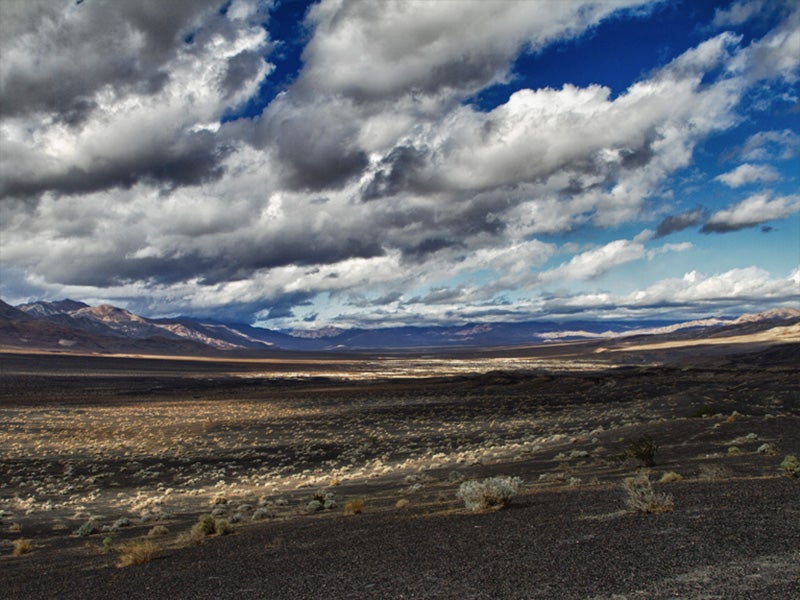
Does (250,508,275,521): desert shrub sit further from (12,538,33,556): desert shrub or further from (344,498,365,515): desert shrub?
(12,538,33,556): desert shrub

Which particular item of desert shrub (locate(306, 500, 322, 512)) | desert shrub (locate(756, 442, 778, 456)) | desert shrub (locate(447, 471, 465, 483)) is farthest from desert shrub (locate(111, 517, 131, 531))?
desert shrub (locate(756, 442, 778, 456))

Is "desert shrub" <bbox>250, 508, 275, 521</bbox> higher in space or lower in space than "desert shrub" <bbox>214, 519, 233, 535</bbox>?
lower

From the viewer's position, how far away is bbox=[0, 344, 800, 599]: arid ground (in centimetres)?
791

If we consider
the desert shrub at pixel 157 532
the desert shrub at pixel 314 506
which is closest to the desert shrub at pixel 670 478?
the desert shrub at pixel 314 506

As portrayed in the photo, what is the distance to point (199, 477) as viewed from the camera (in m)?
26.7

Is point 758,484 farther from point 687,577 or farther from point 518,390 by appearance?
point 518,390

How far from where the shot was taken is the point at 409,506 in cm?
1423

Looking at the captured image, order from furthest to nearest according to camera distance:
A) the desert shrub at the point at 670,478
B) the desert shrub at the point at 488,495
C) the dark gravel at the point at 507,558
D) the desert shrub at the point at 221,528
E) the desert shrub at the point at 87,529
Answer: the desert shrub at the point at 87,529 → the desert shrub at the point at 670,478 → the desert shrub at the point at 221,528 → the desert shrub at the point at 488,495 → the dark gravel at the point at 507,558

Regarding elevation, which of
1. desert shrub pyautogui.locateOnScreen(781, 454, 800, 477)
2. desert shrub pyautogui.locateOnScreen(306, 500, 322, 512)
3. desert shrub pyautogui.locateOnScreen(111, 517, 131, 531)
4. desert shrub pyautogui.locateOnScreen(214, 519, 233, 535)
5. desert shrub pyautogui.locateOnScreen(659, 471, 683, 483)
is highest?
desert shrub pyautogui.locateOnScreen(781, 454, 800, 477)

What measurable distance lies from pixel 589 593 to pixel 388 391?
73.5 metres

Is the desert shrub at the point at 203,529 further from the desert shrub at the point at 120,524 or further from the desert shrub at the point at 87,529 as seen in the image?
the desert shrub at the point at 87,529

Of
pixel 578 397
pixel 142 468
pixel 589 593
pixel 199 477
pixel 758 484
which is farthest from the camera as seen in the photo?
pixel 578 397

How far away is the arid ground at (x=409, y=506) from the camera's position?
7914 millimetres

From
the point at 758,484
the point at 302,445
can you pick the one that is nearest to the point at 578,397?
the point at 302,445
